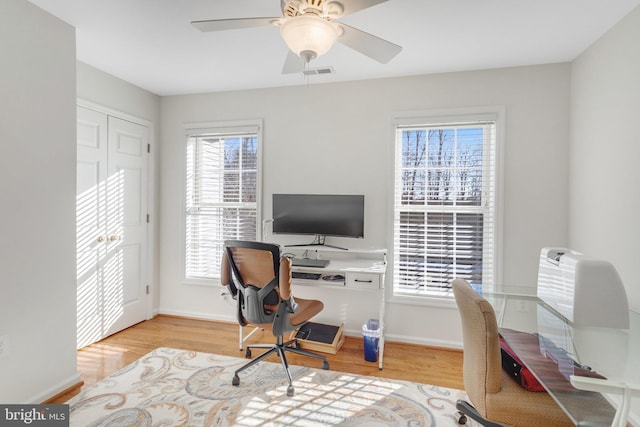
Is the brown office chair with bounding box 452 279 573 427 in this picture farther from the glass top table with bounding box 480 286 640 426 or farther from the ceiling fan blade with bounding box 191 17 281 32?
the ceiling fan blade with bounding box 191 17 281 32

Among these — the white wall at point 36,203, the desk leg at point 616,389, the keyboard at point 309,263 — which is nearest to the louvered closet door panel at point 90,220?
the white wall at point 36,203

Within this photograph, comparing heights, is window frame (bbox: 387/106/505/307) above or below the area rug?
above

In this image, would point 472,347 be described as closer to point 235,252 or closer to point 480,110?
point 235,252

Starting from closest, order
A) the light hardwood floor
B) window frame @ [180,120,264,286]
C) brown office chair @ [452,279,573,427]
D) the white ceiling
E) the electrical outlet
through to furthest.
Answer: brown office chair @ [452,279,573,427]
the electrical outlet
the white ceiling
the light hardwood floor
window frame @ [180,120,264,286]

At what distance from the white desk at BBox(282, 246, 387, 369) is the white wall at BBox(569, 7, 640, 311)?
1.52 metres

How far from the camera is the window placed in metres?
3.53

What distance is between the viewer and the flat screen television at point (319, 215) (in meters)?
3.03

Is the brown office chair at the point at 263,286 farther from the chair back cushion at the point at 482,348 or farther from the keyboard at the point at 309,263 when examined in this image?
the chair back cushion at the point at 482,348

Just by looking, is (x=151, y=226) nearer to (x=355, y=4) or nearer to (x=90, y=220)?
(x=90, y=220)

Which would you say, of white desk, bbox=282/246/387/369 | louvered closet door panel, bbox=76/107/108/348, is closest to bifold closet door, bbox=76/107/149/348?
louvered closet door panel, bbox=76/107/108/348

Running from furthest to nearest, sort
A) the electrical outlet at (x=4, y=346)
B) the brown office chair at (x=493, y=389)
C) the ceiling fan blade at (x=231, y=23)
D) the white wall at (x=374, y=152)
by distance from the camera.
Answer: the white wall at (x=374, y=152) → the electrical outlet at (x=4, y=346) → the ceiling fan blade at (x=231, y=23) → the brown office chair at (x=493, y=389)

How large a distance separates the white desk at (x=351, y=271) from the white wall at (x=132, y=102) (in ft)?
5.69

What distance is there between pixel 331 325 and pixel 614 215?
2.36 metres

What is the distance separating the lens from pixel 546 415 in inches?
52.9
